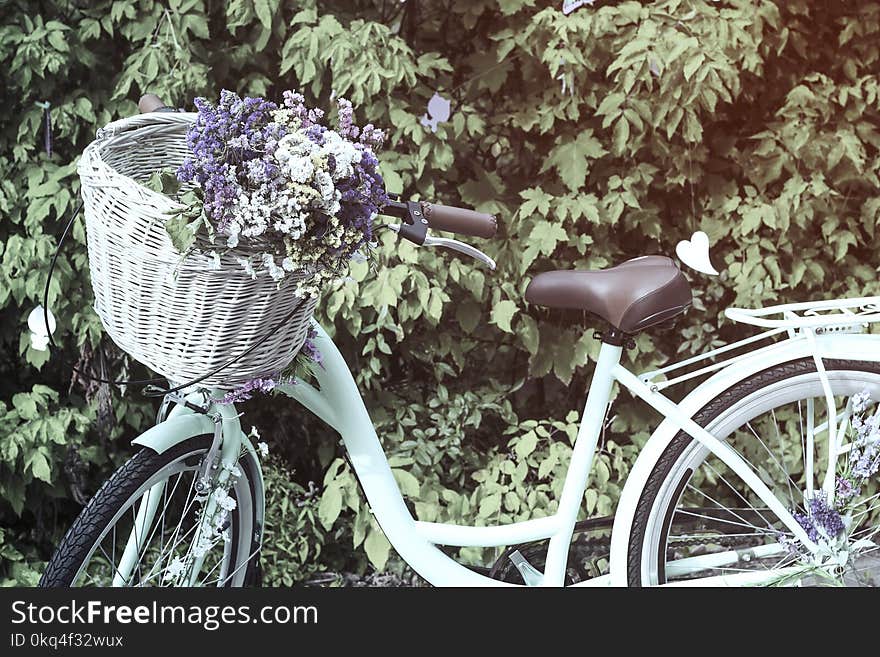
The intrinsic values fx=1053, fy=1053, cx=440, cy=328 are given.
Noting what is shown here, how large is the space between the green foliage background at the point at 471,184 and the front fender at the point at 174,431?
0.92 m

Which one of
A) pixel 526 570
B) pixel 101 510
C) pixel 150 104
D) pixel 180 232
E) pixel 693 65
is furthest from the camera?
pixel 693 65

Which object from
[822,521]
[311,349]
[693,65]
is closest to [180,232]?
[311,349]

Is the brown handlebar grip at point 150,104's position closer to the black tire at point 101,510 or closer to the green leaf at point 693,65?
the black tire at point 101,510

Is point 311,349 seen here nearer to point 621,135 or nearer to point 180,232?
point 180,232

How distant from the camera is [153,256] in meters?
1.59

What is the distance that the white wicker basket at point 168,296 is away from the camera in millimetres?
1583

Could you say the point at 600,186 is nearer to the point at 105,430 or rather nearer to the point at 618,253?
the point at 618,253

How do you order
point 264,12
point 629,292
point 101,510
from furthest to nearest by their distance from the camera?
point 264,12, point 629,292, point 101,510

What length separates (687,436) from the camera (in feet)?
6.39

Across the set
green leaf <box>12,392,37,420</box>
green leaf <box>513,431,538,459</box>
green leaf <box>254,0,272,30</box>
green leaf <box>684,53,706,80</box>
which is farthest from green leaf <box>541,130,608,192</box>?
green leaf <box>12,392,37,420</box>

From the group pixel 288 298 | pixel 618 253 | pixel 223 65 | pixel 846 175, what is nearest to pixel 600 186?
pixel 618 253

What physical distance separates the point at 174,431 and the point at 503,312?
1.23 metres

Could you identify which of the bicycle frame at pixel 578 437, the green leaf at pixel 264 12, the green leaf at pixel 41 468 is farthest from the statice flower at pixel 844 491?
the green leaf at pixel 41 468

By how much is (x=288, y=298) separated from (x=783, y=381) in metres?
0.91
